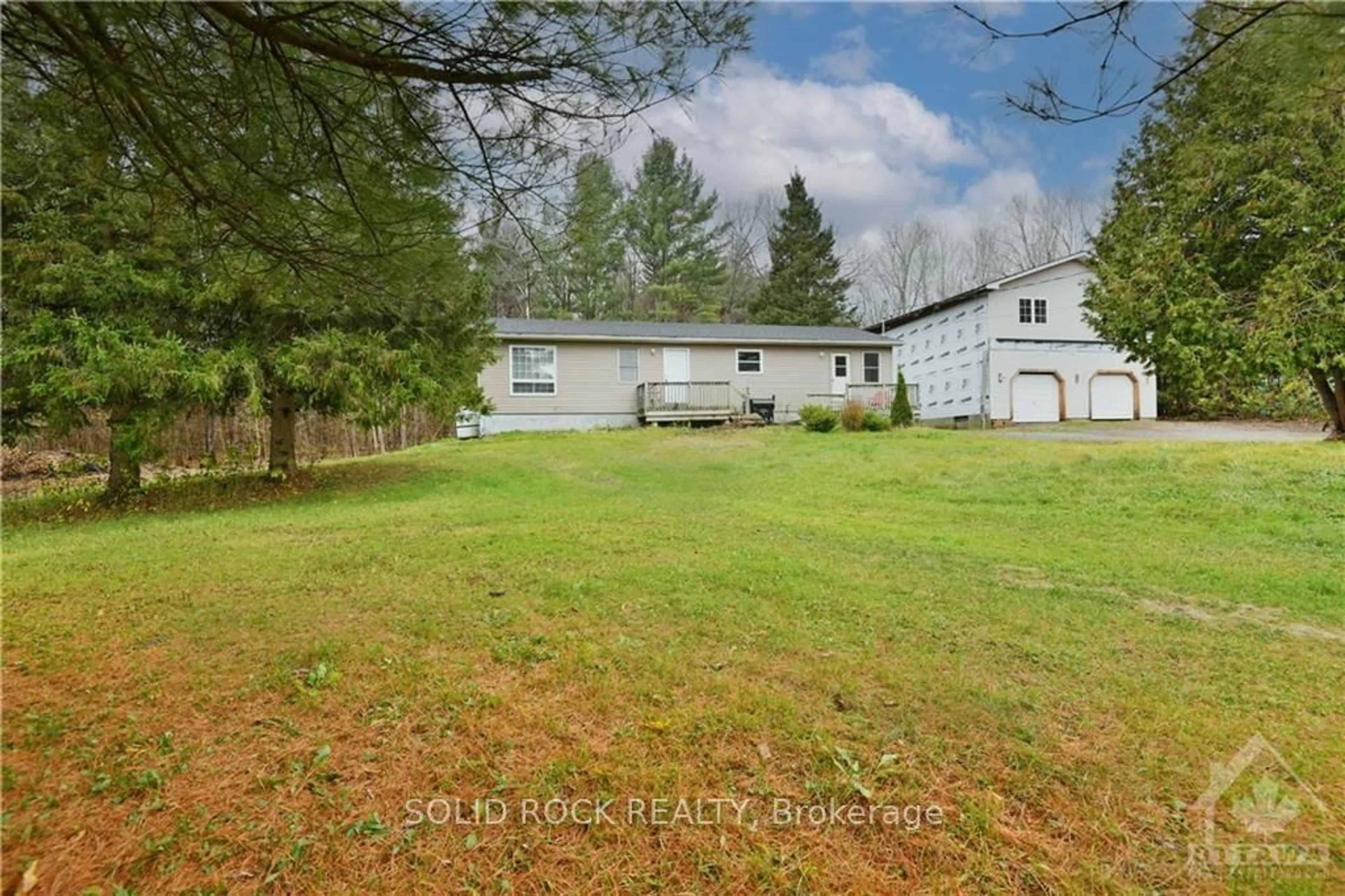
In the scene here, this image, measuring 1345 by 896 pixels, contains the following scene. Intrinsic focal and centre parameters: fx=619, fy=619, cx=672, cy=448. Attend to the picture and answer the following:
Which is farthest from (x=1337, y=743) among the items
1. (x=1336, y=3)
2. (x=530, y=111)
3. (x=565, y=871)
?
(x=530, y=111)

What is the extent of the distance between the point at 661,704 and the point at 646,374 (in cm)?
1659

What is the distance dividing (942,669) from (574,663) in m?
1.88

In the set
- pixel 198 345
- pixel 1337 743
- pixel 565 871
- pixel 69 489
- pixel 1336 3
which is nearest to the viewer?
pixel 565 871

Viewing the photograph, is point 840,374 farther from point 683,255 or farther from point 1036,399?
point 683,255

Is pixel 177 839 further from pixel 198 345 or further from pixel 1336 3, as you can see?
pixel 198 345

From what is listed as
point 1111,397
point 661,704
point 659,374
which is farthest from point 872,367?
point 661,704

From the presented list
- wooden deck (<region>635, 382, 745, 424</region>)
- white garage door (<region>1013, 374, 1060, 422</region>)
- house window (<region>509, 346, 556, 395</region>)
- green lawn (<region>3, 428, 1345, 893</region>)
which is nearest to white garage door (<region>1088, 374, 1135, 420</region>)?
white garage door (<region>1013, 374, 1060, 422</region>)

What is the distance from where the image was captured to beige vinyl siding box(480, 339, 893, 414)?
1806 cm

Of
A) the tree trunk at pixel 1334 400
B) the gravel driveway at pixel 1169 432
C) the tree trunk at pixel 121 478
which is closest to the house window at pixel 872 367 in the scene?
the gravel driveway at pixel 1169 432

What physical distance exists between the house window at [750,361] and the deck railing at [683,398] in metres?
1.11

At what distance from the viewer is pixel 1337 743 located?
252 cm

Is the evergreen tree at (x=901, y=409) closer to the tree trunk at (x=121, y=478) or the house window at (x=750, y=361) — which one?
the house window at (x=750, y=361)

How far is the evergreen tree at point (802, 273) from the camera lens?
32.6 metres

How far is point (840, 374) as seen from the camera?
67.5 feet
